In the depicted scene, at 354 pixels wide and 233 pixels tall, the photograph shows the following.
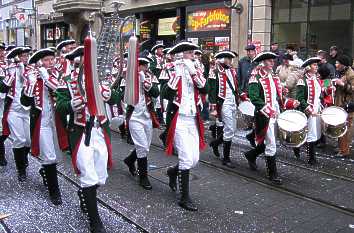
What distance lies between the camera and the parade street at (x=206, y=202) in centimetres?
512

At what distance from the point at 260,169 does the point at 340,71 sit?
273cm

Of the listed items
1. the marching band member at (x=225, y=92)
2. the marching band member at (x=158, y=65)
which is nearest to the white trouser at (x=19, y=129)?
the marching band member at (x=225, y=92)

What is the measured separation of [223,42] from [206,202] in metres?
12.7

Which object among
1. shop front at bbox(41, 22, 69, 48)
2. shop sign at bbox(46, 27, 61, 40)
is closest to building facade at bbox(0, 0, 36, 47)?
shop front at bbox(41, 22, 69, 48)

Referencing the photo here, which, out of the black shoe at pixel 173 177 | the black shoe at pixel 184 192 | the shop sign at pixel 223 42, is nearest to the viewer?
the black shoe at pixel 184 192

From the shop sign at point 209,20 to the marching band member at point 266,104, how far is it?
1098 centimetres

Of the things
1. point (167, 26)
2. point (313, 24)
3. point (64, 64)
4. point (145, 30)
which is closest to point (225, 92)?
point (64, 64)

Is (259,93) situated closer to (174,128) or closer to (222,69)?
(222,69)

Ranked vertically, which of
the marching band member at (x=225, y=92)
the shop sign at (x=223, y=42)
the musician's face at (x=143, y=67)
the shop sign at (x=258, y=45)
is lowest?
the marching band member at (x=225, y=92)

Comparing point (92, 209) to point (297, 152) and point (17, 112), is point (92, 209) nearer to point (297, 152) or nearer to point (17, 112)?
point (17, 112)

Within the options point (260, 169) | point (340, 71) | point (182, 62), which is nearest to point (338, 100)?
point (340, 71)

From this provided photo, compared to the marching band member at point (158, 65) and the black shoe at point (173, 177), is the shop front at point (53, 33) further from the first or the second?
the black shoe at point (173, 177)

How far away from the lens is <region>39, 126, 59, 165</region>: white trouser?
19.0 ft

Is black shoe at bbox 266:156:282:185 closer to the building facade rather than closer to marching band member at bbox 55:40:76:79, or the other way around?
marching band member at bbox 55:40:76:79
